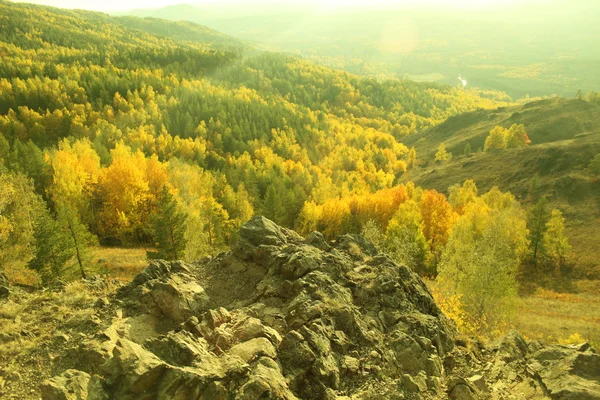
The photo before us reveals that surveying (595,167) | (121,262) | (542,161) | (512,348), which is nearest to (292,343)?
(512,348)

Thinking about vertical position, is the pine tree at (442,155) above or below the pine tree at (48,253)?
below

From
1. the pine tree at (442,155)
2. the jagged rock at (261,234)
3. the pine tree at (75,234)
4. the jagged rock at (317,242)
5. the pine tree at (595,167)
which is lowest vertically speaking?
the pine tree at (442,155)

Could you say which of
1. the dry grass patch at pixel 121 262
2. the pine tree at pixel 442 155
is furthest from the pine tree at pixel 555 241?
the pine tree at pixel 442 155

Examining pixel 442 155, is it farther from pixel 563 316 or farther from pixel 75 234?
pixel 75 234

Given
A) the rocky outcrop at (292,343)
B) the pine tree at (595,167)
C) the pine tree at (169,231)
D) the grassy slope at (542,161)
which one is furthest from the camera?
the pine tree at (595,167)

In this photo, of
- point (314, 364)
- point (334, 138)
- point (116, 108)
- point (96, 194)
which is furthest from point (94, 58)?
point (314, 364)

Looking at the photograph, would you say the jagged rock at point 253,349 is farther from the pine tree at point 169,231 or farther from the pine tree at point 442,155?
the pine tree at point 442,155

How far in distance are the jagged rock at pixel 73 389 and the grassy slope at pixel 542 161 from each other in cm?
8492

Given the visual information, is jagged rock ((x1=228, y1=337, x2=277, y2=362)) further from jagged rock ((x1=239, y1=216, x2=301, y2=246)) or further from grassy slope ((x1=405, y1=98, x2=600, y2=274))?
grassy slope ((x1=405, y1=98, x2=600, y2=274))

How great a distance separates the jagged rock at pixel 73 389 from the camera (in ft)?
40.9

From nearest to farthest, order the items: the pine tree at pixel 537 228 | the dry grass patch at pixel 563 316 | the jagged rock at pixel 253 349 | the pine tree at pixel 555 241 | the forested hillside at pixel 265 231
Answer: the jagged rock at pixel 253 349 < the forested hillside at pixel 265 231 < the dry grass patch at pixel 563 316 < the pine tree at pixel 555 241 < the pine tree at pixel 537 228

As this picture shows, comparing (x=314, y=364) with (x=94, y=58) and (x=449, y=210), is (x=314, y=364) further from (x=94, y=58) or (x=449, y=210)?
(x=94, y=58)

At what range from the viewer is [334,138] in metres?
158

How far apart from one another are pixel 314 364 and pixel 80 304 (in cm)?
1443
